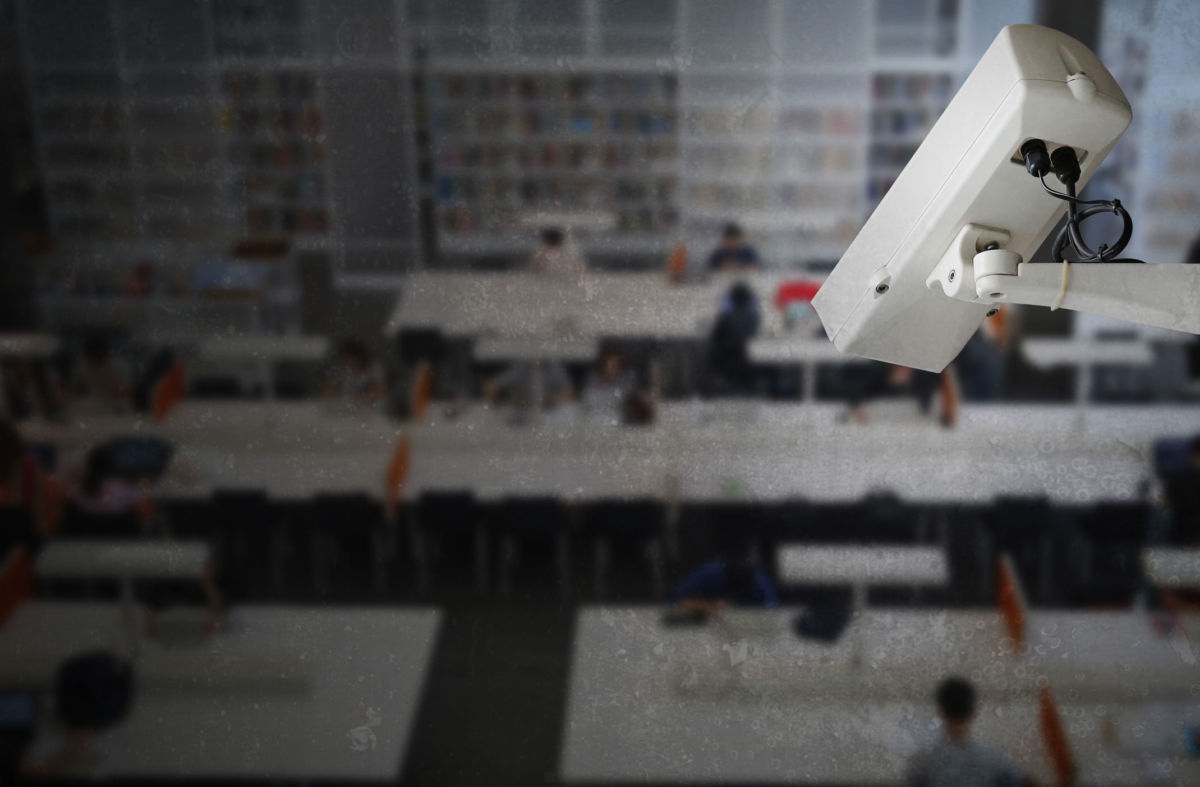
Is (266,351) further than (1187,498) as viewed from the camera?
No

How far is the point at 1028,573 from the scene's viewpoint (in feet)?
13.4

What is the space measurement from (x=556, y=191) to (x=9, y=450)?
209 cm

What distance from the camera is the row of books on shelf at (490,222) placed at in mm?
3822

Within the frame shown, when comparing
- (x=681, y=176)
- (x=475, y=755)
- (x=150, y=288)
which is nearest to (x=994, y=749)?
(x=475, y=755)

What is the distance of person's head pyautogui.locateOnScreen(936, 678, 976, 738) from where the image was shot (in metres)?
3.93

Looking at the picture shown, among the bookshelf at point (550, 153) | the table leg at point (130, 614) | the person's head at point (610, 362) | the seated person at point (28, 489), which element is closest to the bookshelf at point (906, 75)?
the bookshelf at point (550, 153)

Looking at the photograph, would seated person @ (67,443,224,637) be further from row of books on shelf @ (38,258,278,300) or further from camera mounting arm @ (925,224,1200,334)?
camera mounting arm @ (925,224,1200,334)

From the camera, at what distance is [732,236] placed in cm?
388

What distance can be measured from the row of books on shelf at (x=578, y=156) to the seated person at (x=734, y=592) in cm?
136

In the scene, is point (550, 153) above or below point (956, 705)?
above

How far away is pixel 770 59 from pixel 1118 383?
65.5 inches

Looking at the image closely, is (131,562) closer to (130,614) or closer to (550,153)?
(130,614)

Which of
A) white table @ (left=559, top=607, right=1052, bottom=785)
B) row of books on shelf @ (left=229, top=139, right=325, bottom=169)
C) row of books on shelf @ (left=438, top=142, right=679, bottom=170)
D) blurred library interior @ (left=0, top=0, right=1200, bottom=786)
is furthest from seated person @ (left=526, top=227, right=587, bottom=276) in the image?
white table @ (left=559, top=607, right=1052, bottom=785)

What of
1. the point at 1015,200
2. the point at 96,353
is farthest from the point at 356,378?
the point at 1015,200
